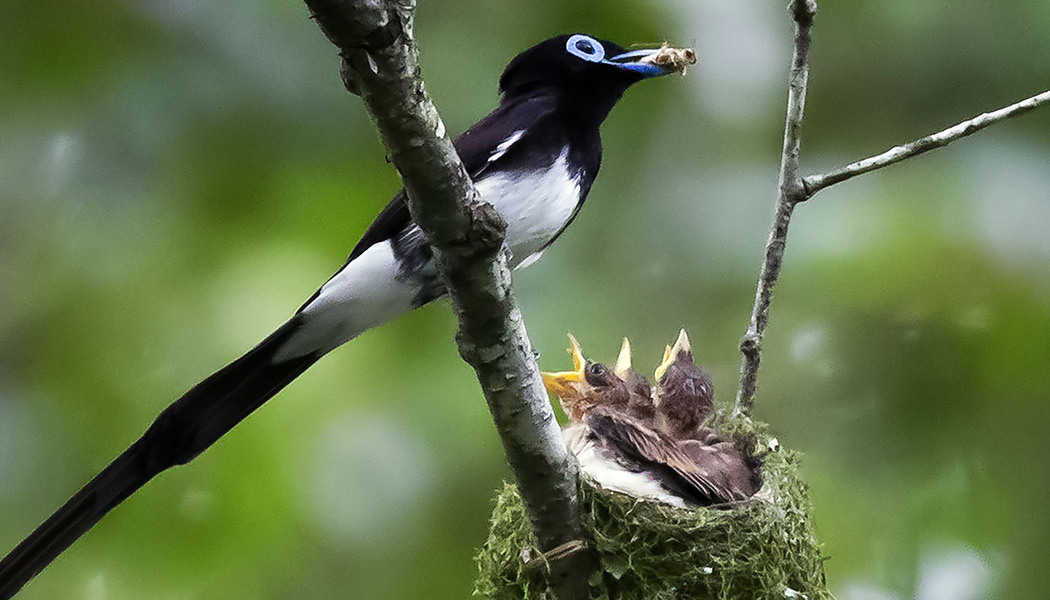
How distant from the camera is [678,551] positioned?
8.04 feet

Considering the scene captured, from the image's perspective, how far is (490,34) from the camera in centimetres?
407

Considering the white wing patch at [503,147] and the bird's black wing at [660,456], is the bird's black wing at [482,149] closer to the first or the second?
the white wing patch at [503,147]

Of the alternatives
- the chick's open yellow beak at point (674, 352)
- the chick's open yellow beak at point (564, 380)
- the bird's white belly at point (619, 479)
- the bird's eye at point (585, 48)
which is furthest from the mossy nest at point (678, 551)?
the bird's eye at point (585, 48)

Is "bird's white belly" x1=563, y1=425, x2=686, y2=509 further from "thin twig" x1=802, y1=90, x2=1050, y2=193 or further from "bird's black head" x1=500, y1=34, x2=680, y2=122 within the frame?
"bird's black head" x1=500, y1=34, x2=680, y2=122

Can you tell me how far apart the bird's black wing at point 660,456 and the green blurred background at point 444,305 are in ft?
2.89

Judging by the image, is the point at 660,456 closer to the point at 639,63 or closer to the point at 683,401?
the point at 683,401

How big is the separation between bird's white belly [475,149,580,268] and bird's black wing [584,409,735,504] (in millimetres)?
441

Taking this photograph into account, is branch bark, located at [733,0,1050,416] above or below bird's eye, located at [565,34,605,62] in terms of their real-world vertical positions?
below

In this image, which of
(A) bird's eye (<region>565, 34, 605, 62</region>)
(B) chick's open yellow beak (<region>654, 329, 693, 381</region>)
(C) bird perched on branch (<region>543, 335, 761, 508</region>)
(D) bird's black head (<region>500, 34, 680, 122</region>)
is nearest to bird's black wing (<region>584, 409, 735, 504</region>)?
(C) bird perched on branch (<region>543, 335, 761, 508</region>)

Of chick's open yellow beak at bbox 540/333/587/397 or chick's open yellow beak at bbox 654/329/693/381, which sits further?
chick's open yellow beak at bbox 654/329/693/381

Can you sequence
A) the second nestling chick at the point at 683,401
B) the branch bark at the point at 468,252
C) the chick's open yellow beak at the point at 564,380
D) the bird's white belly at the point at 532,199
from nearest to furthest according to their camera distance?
the branch bark at the point at 468,252, the bird's white belly at the point at 532,199, the second nestling chick at the point at 683,401, the chick's open yellow beak at the point at 564,380

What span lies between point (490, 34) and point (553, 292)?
873mm

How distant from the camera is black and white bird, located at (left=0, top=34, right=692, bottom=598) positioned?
2736 millimetres

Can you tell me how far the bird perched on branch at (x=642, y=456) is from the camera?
2.57 m
